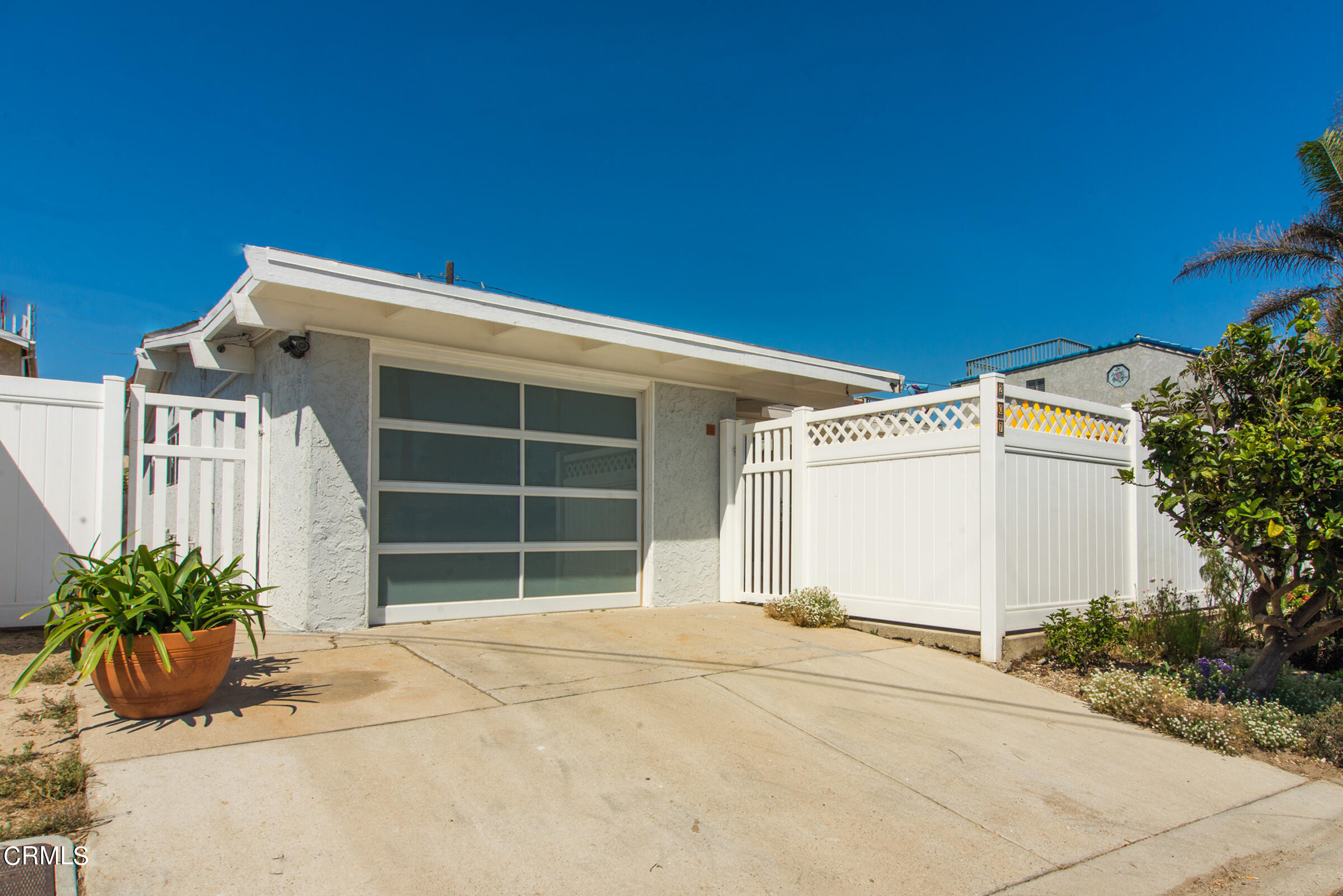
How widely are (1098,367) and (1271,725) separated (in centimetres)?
2790

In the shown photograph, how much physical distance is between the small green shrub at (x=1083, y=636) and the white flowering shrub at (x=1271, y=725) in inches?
43.4

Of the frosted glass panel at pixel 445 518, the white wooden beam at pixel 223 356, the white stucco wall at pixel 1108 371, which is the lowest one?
the frosted glass panel at pixel 445 518

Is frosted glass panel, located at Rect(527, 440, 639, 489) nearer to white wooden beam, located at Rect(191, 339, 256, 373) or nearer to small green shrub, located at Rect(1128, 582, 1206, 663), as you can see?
white wooden beam, located at Rect(191, 339, 256, 373)

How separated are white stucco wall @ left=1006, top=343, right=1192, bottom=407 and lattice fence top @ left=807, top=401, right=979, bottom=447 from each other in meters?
22.7

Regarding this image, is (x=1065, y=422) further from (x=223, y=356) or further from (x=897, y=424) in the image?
(x=223, y=356)

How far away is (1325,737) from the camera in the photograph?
479 centimetres

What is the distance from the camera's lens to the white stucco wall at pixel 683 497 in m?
8.52

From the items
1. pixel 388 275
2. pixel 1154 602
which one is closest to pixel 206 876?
pixel 388 275

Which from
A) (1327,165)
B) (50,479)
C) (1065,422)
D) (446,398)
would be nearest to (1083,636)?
(1065,422)

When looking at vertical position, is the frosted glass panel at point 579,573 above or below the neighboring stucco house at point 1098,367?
below

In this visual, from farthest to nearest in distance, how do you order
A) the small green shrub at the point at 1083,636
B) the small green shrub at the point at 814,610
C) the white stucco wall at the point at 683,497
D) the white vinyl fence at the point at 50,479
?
the white stucco wall at the point at 683,497
the small green shrub at the point at 814,610
the small green shrub at the point at 1083,636
the white vinyl fence at the point at 50,479

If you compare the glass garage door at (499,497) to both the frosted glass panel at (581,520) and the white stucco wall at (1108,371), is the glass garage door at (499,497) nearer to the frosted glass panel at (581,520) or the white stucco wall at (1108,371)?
the frosted glass panel at (581,520)

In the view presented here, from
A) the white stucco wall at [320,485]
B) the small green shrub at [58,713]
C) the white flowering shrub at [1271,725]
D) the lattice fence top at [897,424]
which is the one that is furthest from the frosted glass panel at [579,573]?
the white flowering shrub at [1271,725]

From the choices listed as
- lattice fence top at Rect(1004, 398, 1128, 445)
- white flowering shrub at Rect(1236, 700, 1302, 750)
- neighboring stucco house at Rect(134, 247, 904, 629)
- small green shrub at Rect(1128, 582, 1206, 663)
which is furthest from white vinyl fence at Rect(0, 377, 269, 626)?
small green shrub at Rect(1128, 582, 1206, 663)
